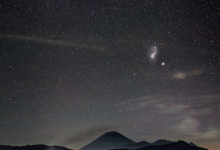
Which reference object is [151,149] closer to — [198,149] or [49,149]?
[198,149]

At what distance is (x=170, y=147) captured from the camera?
129 m

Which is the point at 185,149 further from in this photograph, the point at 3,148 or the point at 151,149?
the point at 3,148

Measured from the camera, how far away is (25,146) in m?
139

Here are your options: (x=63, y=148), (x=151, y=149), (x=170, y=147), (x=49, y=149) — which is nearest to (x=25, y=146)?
(x=49, y=149)

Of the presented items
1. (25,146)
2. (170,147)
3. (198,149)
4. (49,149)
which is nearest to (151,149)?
(170,147)

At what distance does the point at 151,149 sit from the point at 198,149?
94.5 feet

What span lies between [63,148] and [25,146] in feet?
95.3

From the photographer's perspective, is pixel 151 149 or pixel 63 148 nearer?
pixel 151 149

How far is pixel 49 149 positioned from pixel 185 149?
274ft

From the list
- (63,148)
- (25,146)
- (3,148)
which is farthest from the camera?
(63,148)

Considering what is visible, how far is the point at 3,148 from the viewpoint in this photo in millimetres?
125688

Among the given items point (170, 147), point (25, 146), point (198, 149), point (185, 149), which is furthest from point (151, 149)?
point (25, 146)

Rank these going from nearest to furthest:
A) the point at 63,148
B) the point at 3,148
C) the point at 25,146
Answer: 1. the point at 3,148
2. the point at 25,146
3. the point at 63,148

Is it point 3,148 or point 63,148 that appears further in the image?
point 63,148
